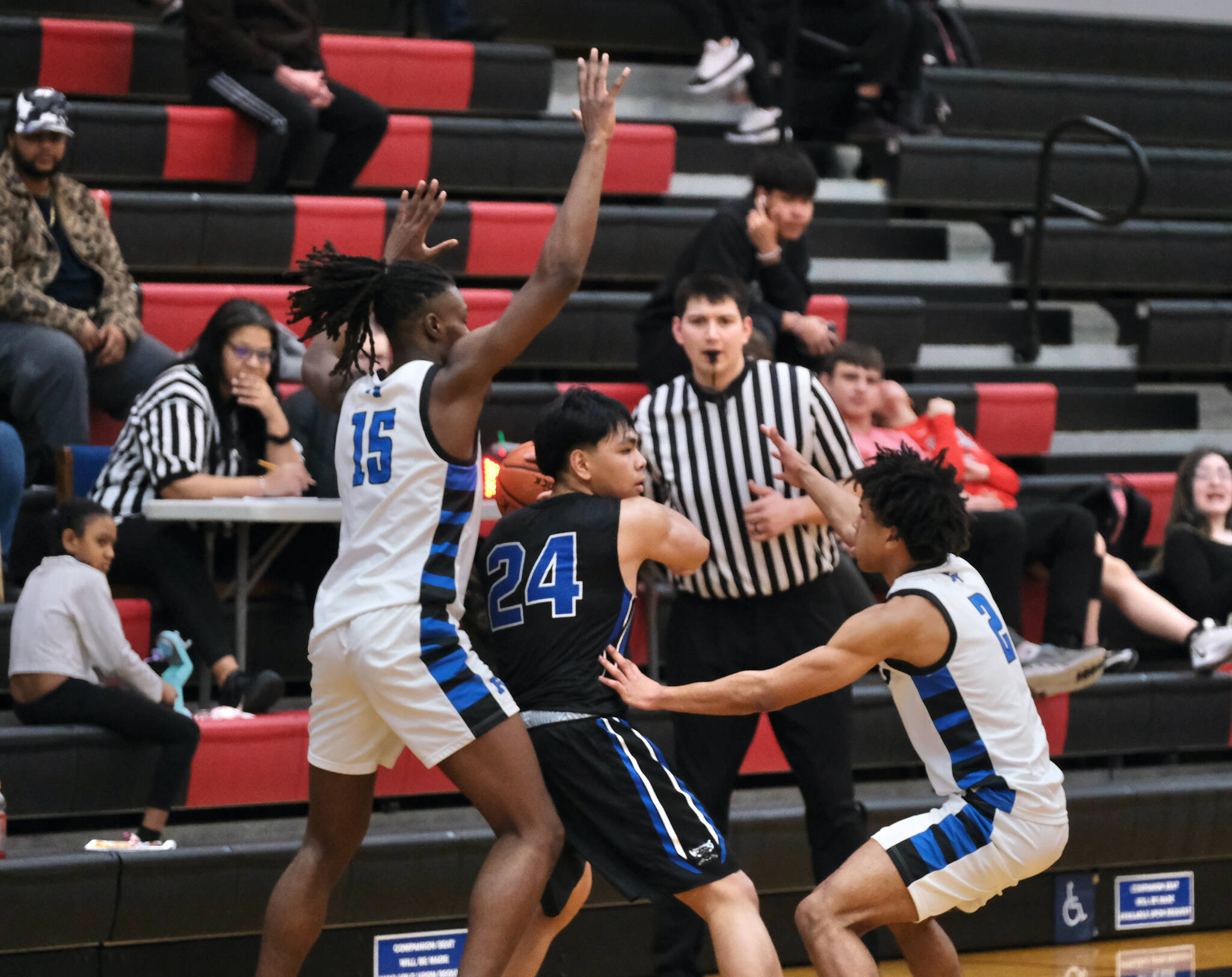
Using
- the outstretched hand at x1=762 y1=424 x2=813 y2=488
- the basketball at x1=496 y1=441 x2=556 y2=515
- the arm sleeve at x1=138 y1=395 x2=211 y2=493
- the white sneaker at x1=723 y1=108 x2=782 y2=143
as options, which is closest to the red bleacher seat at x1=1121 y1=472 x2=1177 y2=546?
the white sneaker at x1=723 y1=108 x2=782 y2=143

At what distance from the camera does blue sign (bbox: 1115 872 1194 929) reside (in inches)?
185

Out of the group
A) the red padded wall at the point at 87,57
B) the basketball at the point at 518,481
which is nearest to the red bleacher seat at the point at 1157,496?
the basketball at the point at 518,481

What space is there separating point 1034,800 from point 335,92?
4.00m

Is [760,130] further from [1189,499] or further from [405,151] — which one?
[1189,499]

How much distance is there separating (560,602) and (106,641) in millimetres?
1478

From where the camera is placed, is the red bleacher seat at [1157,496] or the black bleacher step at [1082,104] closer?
the red bleacher seat at [1157,496]

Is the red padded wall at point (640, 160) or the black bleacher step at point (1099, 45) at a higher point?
the black bleacher step at point (1099, 45)

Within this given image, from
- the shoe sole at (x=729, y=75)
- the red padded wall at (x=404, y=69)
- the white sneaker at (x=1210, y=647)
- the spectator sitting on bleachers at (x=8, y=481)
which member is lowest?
the white sneaker at (x=1210, y=647)

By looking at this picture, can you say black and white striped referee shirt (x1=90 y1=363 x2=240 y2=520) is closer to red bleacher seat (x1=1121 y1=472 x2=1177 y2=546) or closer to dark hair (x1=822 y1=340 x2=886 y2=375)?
dark hair (x1=822 y1=340 x2=886 y2=375)

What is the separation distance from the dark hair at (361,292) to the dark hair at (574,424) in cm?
34

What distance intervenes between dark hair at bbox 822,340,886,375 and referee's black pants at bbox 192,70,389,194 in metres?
2.06

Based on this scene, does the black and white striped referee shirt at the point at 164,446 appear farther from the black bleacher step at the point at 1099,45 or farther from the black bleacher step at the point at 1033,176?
the black bleacher step at the point at 1099,45

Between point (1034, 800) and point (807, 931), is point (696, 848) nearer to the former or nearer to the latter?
point (807, 931)

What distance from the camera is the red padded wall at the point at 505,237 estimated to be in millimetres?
6035
